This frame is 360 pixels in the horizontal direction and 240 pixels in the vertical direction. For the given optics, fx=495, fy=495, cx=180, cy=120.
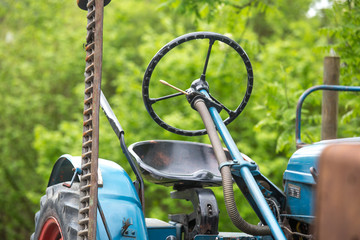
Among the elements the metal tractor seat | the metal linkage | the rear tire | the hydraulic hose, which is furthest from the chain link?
the metal tractor seat

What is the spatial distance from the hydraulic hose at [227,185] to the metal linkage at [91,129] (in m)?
0.55

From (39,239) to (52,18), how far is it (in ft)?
41.5

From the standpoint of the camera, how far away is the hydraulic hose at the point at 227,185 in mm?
2043

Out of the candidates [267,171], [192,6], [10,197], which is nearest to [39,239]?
[192,6]

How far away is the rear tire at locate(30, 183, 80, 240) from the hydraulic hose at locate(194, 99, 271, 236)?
65 cm

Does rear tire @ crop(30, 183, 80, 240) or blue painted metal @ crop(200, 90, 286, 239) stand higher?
blue painted metal @ crop(200, 90, 286, 239)

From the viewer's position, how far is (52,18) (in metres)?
14.3

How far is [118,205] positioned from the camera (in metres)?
2.19

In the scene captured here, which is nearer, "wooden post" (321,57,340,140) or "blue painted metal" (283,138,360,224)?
"blue painted metal" (283,138,360,224)

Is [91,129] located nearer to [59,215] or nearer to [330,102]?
[59,215]

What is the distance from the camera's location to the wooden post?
13.5 feet

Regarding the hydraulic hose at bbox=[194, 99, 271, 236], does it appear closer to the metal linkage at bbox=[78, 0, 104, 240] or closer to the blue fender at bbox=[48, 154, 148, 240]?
the blue fender at bbox=[48, 154, 148, 240]

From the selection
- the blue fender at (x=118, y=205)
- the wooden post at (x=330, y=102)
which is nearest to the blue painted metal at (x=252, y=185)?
the blue fender at (x=118, y=205)

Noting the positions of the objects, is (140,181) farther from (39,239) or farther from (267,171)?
(267,171)
